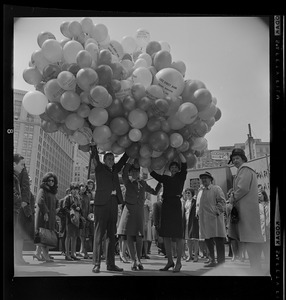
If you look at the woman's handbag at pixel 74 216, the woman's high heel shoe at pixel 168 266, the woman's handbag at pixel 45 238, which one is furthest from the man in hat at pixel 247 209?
the woman's handbag at pixel 45 238

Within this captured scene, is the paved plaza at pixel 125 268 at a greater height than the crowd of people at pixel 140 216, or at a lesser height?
lesser

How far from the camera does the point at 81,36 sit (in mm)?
3037

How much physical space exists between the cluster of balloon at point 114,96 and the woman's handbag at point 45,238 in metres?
0.71

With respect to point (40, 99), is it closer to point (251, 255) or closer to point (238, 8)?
point (238, 8)

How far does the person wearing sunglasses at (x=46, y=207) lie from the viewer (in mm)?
3098

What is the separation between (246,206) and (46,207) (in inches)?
60.9

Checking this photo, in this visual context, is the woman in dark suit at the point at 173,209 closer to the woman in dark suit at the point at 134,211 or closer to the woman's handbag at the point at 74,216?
the woman in dark suit at the point at 134,211

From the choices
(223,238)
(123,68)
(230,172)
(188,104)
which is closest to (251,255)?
(223,238)

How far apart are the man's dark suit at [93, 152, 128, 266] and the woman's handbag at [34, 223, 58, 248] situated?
32 centimetres

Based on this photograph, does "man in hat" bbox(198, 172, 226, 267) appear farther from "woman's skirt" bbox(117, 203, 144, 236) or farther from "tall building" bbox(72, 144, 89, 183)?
"tall building" bbox(72, 144, 89, 183)

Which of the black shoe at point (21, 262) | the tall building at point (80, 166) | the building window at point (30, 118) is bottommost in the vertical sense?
the black shoe at point (21, 262)

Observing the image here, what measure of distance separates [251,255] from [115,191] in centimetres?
116

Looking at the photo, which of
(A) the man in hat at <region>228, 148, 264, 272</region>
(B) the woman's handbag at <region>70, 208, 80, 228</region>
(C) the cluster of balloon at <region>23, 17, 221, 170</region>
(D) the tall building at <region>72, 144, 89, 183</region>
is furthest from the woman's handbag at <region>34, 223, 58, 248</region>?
(A) the man in hat at <region>228, 148, 264, 272</region>

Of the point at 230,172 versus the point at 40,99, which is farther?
the point at 230,172
